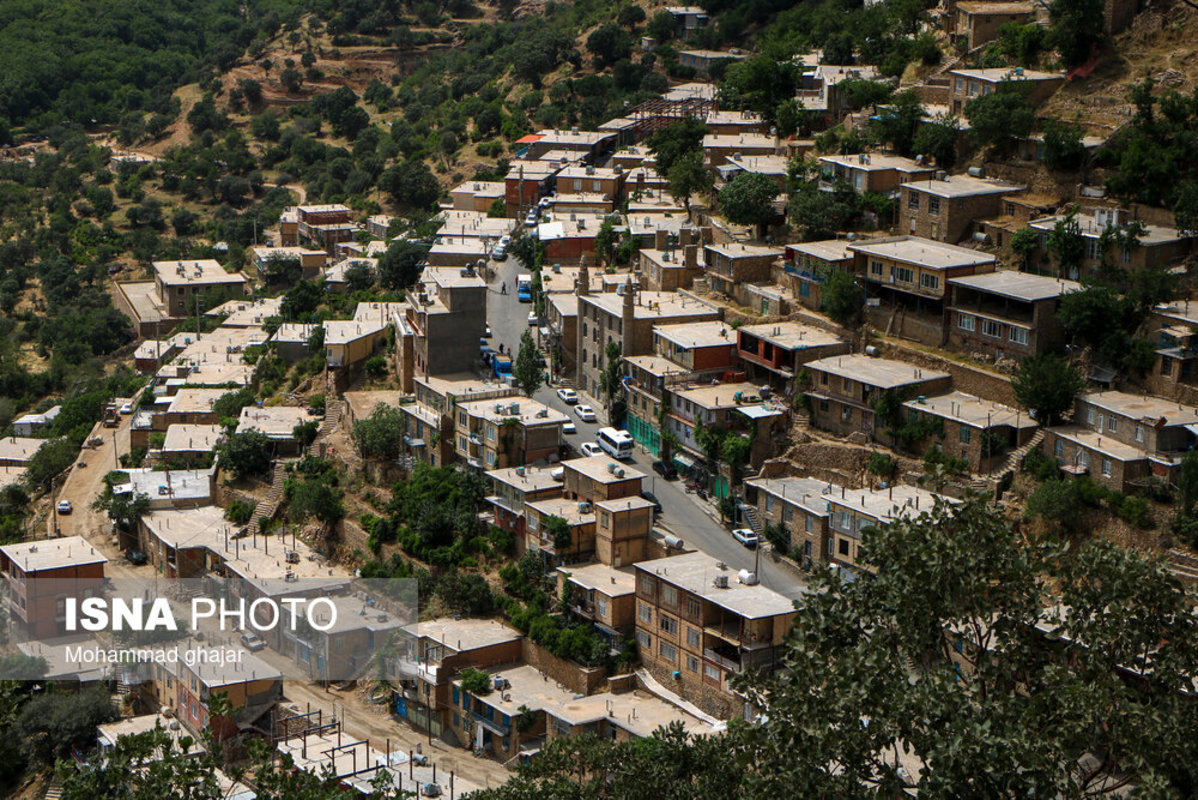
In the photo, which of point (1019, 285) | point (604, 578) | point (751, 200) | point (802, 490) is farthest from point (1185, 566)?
point (751, 200)

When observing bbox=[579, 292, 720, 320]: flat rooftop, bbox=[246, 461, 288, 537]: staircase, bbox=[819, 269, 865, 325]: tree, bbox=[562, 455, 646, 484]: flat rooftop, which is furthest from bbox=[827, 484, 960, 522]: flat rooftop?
bbox=[246, 461, 288, 537]: staircase

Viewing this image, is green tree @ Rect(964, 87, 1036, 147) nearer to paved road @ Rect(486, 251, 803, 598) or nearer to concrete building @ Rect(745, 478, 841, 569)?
concrete building @ Rect(745, 478, 841, 569)

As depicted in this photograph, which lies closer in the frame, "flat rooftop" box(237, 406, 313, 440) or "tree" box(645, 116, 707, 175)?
"flat rooftop" box(237, 406, 313, 440)

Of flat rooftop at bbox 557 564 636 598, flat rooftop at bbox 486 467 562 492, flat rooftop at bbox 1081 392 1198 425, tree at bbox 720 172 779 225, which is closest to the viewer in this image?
flat rooftop at bbox 1081 392 1198 425

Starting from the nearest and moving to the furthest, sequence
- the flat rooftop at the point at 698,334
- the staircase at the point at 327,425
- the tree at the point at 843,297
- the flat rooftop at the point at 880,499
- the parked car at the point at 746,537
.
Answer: the flat rooftop at the point at 880,499
the parked car at the point at 746,537
the tree at the point at 843,297
the flat rooftop at the point at 698,334
the staircase at the point at 327,425

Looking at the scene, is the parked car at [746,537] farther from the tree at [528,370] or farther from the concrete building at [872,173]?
the concrete building at [872,173]

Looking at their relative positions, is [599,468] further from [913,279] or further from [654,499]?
[913,279]

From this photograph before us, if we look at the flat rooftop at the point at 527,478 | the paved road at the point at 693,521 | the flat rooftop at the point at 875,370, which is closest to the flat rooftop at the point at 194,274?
the paved road at the point at 693,521

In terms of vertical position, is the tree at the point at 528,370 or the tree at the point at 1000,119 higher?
the tree at the point at 1000,119
